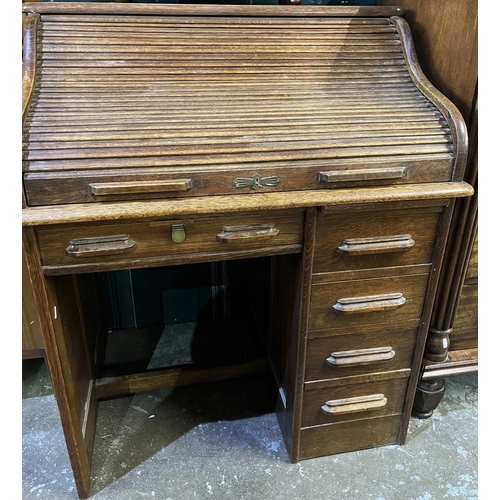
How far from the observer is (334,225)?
4.39 ft

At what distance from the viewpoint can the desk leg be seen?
1.26 m

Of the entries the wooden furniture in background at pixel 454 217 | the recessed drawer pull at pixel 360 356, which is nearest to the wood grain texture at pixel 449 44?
the wooden furniture in background at pixel 454 217

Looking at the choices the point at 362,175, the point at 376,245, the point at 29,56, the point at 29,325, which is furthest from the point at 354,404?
the point at 29,56

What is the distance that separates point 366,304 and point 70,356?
0.90 m

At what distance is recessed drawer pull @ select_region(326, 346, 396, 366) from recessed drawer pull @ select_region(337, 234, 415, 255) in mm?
354

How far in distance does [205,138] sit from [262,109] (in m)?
0.21

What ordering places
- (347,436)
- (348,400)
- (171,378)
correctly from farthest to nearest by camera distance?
(171,378) → (347,436) → (348,400)

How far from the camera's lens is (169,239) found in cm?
126

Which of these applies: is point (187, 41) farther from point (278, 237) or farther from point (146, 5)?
point (278, 237)

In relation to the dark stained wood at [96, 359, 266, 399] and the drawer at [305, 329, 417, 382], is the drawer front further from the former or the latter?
the dark stained wood at [96, 359, 266, 399]

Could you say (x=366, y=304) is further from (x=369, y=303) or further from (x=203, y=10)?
(x=203, y=10)

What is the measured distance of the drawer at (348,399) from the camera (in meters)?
1.61

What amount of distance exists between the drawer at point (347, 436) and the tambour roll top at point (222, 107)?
2.87 ft

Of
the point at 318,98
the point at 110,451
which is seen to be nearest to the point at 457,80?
the point at 318,98
